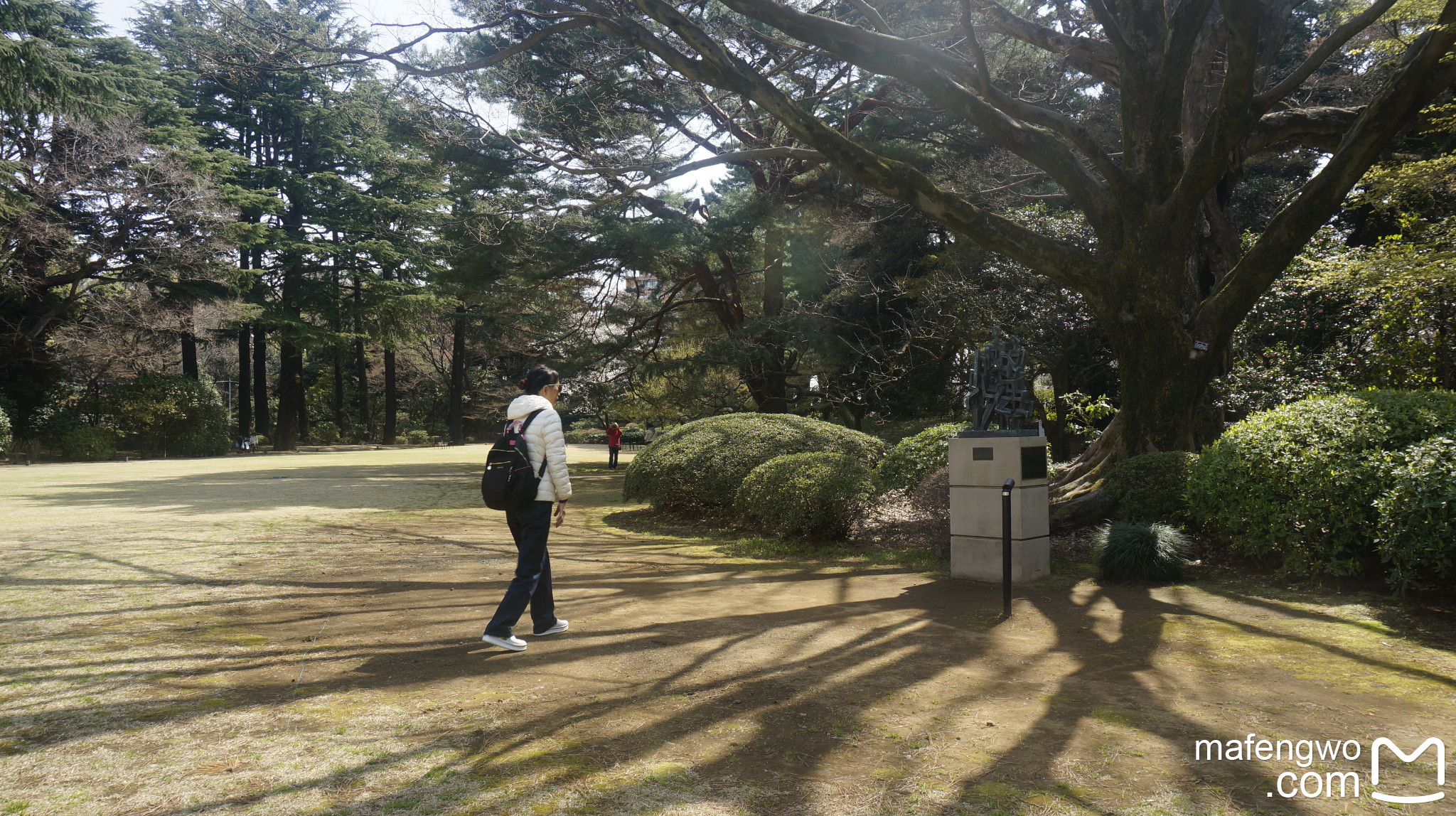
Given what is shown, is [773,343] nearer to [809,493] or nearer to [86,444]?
[809,493]

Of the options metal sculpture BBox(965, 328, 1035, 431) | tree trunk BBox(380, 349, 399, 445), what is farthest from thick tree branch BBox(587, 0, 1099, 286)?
tree trunk BBox(380, 349, 399, 445)

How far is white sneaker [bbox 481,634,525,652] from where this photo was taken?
4.89 metres

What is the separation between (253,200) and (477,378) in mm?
16712

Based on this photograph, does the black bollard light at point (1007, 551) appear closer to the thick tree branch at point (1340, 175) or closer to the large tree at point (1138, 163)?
the large tree at point (1138, 163)

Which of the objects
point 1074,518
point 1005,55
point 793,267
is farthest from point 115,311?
point 1074,518

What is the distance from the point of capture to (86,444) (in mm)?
27125

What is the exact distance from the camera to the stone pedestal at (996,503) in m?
6.83

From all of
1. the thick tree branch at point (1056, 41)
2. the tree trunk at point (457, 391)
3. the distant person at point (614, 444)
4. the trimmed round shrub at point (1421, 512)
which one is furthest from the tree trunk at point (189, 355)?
the trimmed round shrub at point (1421, 512)

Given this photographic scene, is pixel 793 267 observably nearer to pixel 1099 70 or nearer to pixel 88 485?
pixel 1099 70

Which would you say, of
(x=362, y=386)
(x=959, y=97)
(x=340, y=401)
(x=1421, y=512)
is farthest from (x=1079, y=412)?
(x=362, y=386)

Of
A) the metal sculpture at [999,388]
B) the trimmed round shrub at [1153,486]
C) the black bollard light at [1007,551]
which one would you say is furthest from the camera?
Result: the trimmed round shrub at [1153,486]

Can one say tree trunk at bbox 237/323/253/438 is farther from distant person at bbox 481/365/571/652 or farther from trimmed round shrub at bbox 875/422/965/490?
distant person at bbox 481/365/571/652

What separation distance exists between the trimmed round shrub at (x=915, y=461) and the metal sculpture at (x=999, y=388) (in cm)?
220

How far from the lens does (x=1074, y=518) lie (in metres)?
8.45
